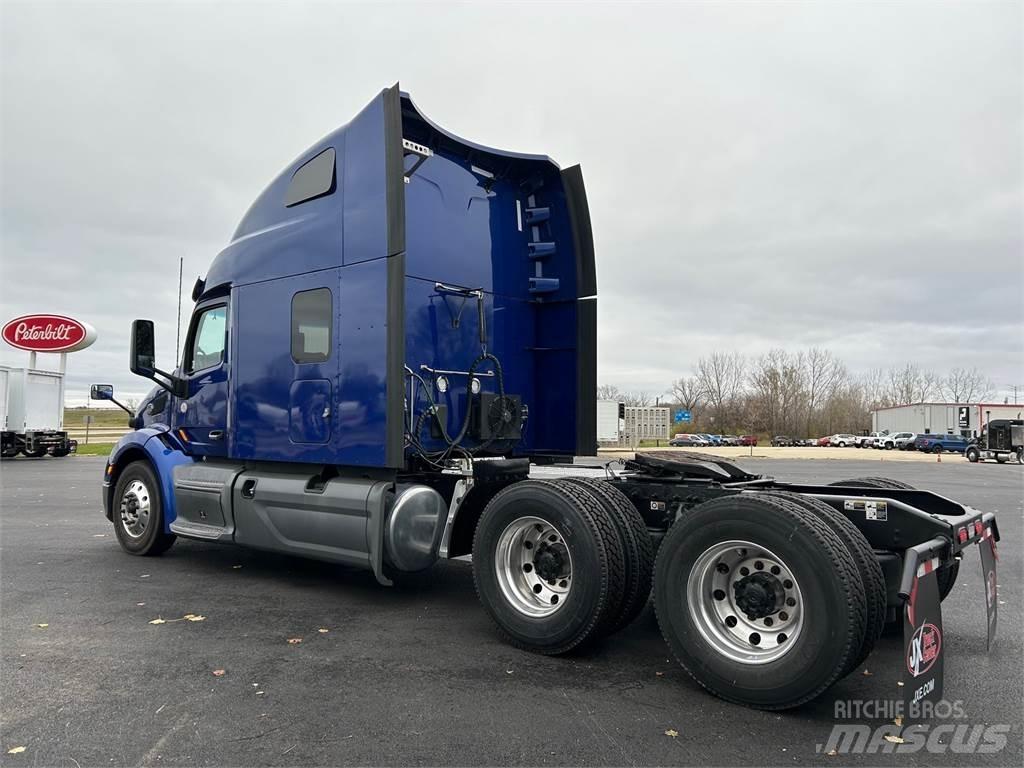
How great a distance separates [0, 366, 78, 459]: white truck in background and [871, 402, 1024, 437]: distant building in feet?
221

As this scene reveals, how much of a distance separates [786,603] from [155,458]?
21.3ft

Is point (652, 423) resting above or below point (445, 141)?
below

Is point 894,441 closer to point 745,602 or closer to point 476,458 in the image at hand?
point 476,458

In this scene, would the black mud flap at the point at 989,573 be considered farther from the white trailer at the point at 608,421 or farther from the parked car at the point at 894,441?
the parked car at the point at 894,441

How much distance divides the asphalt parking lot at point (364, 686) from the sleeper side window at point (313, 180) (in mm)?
3489

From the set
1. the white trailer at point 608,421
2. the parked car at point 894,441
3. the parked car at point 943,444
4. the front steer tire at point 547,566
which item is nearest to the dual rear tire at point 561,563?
the front steer tire at point 547,566

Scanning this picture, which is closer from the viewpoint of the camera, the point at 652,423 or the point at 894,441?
the point at 652,423

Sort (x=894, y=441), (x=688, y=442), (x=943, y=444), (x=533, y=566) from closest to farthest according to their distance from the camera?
(x=533, y=566), (x=943, y=444), (x=688, y=442), (x=894, y=441)

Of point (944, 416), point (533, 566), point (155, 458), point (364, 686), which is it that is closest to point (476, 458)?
point (533, 566)

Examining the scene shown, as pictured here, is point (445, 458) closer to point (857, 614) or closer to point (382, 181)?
point (382, 181)

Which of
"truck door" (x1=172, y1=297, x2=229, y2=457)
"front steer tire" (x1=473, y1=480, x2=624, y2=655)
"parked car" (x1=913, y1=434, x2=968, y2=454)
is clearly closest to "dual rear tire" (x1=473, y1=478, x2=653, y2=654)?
"front steer tire" (x1=473, y1=480, x2=624, y2=655)

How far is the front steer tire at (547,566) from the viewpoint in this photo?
4.57m

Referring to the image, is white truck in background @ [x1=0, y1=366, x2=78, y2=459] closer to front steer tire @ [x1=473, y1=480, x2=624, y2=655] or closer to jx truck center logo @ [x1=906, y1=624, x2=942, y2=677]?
front steer tire @ [x1=473, y1=480, x2=624, y2=655]

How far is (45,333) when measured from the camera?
1133 inches
